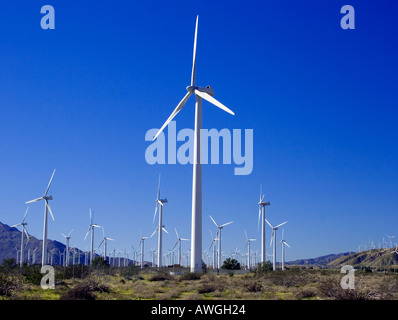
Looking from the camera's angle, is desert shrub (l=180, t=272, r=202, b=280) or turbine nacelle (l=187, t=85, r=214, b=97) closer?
desert shrub (l=180, t=272, r=202, b=280)

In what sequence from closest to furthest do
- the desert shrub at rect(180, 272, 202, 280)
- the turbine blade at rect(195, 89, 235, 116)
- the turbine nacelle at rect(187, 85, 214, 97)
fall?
the desert shrub at rect(180, 272, 202, 280) < the turbine blade at rect(195, 89, 235, 116) < the turbine nacelle at rect(187, 85, 214, 97)

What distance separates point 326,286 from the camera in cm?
3284

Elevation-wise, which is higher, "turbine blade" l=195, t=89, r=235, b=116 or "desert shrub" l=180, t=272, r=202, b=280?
"turbine blade" l=195, t=89, r=235, b=116

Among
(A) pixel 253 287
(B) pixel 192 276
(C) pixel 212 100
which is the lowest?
(B) pixel 192 276

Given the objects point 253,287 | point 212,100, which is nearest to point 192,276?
point 253,287

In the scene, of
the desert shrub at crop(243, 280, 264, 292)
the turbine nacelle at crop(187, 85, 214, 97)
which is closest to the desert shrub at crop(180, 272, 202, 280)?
the desert shrub at crop(243, 280, 264, 292)

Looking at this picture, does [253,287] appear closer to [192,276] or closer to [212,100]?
[192,276]

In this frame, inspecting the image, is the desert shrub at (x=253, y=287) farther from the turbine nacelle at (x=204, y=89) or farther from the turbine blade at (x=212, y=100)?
the turbine nacelle at (x=204, y=89)

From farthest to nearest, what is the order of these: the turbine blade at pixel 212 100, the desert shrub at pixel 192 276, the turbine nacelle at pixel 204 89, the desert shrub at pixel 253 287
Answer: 1. the turbine nacelle at pixel 204 89
2. the turbine blade at pixel 212 100
3. the desert shrub at pixel 192 276
4. the desert shrub at pixel 253 287

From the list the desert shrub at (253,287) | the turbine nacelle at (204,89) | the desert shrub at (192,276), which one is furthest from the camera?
the turbine nacelle at (204,89)

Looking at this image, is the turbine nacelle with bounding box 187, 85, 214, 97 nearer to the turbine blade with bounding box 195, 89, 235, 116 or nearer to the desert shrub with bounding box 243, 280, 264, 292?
the turbine blade with bounding box 195, 89, 235, 116

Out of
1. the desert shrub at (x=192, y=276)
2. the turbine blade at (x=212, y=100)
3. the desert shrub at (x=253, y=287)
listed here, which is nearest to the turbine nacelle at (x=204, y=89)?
the turbine blade at (x=212, y=100)
